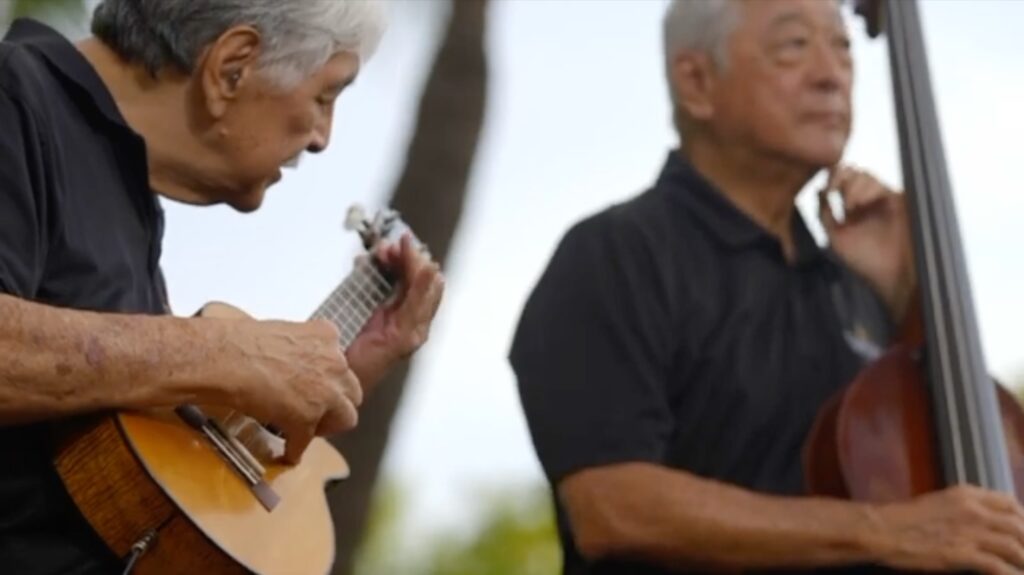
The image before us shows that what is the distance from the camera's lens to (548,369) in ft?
5.79

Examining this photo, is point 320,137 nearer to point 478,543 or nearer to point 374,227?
point 374,227

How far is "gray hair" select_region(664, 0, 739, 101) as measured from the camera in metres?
1.85

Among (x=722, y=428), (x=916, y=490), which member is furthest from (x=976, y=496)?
(x=722, y=428)

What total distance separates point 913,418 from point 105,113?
70 centimetres

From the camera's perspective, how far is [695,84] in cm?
185

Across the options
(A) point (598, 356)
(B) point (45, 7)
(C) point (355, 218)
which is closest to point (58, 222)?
→ (C) point (355, 218)

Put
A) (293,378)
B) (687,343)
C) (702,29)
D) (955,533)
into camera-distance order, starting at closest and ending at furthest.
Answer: (293,378)
(955,533)
(687,343)
(702,29)

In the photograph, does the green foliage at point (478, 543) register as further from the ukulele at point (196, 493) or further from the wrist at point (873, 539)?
the ukulele at point (196, 493)

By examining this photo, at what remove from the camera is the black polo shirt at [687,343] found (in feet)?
5.66

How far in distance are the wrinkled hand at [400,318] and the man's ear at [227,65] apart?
235 millimetres

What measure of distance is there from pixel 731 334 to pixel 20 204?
684 millimetres

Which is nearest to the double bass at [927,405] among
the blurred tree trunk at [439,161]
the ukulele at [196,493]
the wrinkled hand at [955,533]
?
the wrinkled hand at [955,533]

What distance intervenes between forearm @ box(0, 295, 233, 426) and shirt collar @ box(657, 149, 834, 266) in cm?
61

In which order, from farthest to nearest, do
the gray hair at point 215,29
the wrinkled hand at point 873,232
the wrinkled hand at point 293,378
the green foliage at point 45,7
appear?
1. the green foliage at point 45,7
2. the wrinkled hand at point 873,232
3. the gray hair at point 215,29
4. the wrinkled hand at point 293,378
